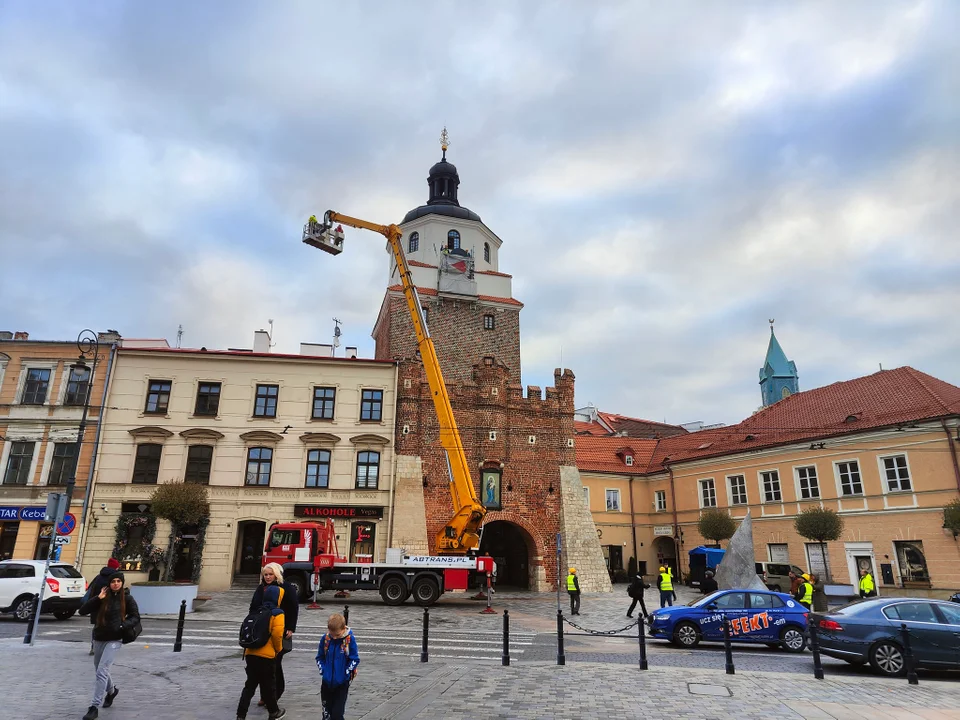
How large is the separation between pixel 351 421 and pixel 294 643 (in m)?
16.2

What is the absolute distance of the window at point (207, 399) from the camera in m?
28.4

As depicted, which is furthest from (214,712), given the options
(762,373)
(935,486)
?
(762,373)

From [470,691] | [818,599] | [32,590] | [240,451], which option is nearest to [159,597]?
[32,590]

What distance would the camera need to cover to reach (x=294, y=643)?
13.2 metres

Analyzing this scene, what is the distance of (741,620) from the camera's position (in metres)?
13.7

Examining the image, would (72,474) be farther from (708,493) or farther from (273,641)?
(708,493)

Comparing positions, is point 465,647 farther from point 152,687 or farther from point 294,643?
point 152,687

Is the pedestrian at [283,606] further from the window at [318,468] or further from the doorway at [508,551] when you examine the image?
the doorway at [508,551]

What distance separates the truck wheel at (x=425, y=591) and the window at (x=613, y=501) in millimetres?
20563

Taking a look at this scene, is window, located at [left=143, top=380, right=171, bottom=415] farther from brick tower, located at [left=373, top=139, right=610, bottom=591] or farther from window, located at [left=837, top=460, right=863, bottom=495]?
window, located at [left=837, top=460, right=863, bottom=495]

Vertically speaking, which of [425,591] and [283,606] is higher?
[283,606]

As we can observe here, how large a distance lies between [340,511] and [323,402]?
509cm

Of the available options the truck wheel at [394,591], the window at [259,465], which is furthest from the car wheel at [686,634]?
the window at [259,465]

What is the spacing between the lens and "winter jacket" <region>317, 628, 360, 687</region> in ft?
20.2
